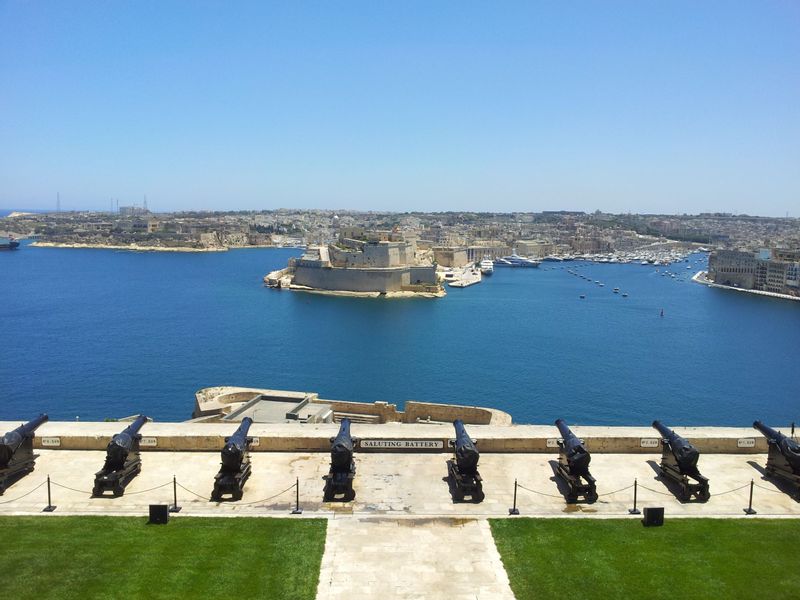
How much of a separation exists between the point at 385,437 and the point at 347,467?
136 cm

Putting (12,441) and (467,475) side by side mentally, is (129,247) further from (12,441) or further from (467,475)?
(467,475)

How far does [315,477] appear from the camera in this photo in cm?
786

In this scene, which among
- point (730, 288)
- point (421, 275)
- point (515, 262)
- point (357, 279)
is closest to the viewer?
point (357, 279)

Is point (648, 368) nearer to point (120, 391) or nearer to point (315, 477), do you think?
point (120, 391)

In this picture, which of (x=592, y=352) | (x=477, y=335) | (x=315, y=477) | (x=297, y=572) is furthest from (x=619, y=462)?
(x=477, y=335)

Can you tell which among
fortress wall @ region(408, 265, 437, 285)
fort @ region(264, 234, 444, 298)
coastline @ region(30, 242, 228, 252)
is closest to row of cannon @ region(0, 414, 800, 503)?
fort @ region(264, 234, 444, 298)

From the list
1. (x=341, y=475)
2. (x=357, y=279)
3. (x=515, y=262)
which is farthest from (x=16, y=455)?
(x=515, y=262)

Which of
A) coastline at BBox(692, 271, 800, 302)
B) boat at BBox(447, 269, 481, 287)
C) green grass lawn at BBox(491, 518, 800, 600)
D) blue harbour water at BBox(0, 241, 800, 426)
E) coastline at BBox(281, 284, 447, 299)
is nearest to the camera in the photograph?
green grass lawn at BBox(491, 518, 800, 600)

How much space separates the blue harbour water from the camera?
26.1 metres

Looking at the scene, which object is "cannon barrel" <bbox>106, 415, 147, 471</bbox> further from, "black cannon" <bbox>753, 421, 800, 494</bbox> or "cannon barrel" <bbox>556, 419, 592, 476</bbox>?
"black cannon" <bbox>753, 421, 800, 494</bbox>

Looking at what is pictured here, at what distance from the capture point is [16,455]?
7.61 metres

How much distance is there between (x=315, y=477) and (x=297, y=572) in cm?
209

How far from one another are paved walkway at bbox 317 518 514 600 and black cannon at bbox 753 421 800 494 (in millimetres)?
3947

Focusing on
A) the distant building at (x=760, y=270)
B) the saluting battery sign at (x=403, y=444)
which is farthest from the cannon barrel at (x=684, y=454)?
the distant building at (x=760, y=270)
